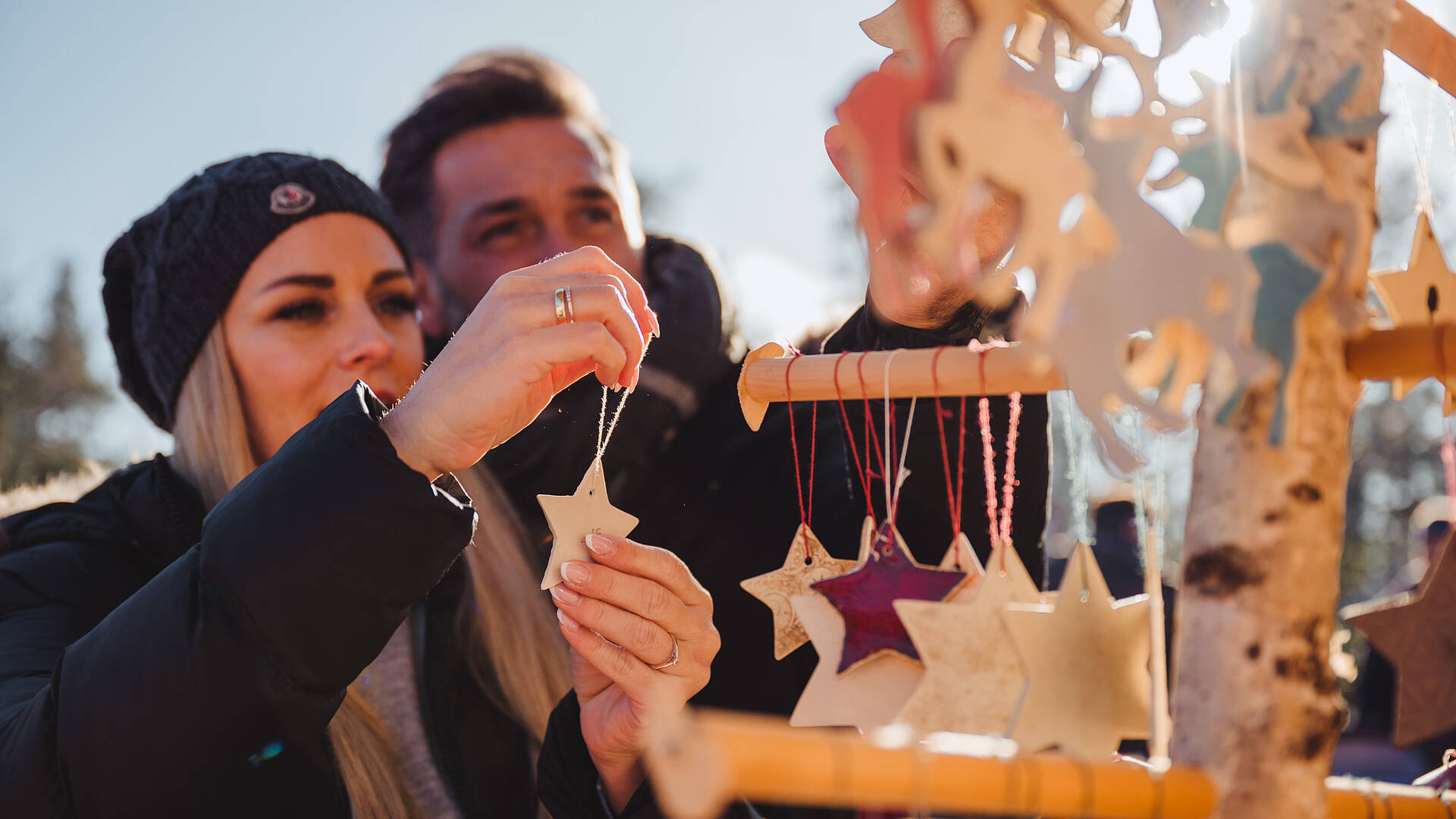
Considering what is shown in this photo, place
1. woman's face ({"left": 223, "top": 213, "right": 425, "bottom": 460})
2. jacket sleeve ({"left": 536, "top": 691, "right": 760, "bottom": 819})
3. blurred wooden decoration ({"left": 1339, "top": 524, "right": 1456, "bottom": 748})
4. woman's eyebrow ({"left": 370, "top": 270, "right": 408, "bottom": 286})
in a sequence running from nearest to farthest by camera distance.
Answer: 1. blurred wooden decoration ({"left": 1339, "top": 524, "right": 1456, "bottom": 748})
2. jacket sleeve ({"left": 536, "top": 691, "right": 760, "bottom": 819})
3. woman's face ({"left": 223, "top": 213, "right": 425, "bottom": 460})
4. woman's eyebrow ({"left": 370, "top": 270, "right": 408, "bottom": 286})

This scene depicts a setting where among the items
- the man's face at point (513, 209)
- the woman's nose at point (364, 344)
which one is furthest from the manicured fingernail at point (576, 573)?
the man's face at point (513, 209)

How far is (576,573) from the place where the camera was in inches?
31.7

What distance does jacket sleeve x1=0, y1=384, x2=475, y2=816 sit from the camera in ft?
2.42

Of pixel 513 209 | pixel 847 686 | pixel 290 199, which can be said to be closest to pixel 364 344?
pixel 290 199

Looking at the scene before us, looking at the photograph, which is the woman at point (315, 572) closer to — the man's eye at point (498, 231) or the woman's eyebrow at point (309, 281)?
the woman's eyebrow at point (309, 281)

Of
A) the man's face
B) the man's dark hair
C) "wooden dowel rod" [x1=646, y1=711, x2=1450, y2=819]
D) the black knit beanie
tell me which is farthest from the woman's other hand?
the man's dark hair

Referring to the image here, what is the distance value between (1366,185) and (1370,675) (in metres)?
3.34

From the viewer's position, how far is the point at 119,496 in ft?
4.52

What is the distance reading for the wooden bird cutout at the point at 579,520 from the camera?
799 mm

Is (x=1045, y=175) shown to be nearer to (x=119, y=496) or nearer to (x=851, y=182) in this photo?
(x=851, y=182)

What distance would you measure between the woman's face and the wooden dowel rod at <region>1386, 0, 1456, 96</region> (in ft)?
4.13

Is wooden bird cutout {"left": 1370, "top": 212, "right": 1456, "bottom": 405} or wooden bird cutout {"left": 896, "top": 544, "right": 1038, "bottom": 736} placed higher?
wooden bird cutout {"left": 1370, "top": 212, "right": 1456, "bottom": 405}

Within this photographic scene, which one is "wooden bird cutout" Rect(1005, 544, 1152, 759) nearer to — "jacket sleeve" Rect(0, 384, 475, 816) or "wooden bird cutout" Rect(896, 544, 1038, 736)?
"wooden bird cutout" Rect(896, 544, 1038, 736)

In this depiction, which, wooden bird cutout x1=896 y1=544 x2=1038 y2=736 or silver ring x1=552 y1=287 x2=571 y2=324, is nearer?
wooden bird cutout x1=896 y1=544 x2=1038 y2=736
